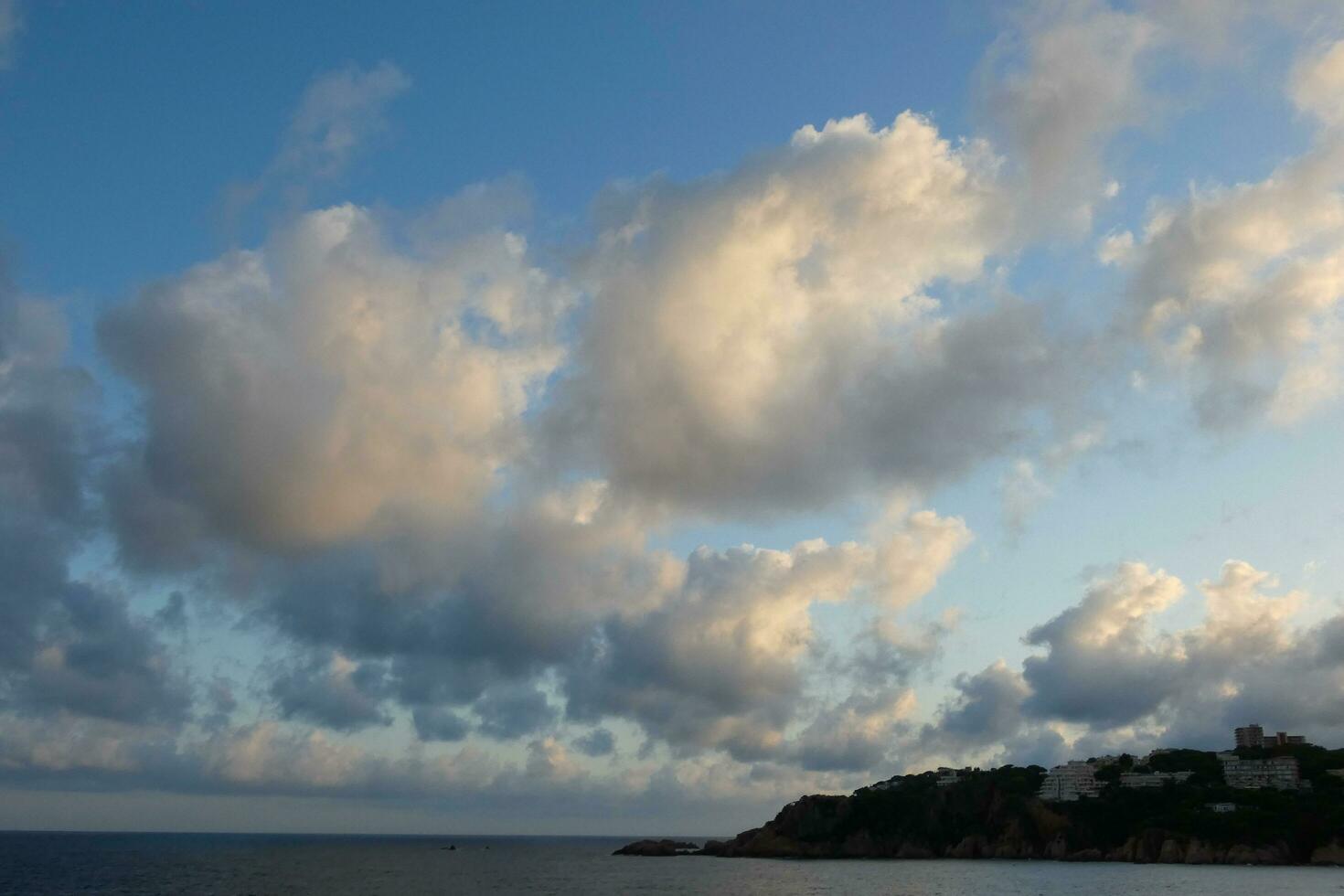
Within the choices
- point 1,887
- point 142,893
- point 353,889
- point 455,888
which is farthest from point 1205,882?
point 1,887

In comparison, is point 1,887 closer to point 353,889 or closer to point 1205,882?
point 353,889

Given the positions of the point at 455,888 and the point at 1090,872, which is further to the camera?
the point at 1090,872

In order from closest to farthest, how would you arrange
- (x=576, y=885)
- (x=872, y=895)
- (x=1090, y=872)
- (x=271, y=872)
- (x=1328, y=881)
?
(x=872, y=895) → (x=1328, y=881) → (x=576, y=885) → (x=1090, y=872) → (x=271, y=872)

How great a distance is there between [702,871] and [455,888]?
59.0 metres

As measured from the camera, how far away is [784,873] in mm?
190250

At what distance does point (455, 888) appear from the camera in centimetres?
15638

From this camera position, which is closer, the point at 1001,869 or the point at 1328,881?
the point at 1328,881

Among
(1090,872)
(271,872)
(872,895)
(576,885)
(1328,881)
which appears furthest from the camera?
(271,872)

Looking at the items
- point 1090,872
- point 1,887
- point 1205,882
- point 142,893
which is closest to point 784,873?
point 1090,872

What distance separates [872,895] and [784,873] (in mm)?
58127

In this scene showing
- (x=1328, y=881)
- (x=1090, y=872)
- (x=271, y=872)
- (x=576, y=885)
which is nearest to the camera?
(x=1328, y=881)

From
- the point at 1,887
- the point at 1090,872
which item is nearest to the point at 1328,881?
the point at 1090,872

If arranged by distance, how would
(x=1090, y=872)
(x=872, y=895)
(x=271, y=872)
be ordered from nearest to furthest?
1. (x=872, y=895)
2. (x=1090, y=872)
3. (x=271, y=872)

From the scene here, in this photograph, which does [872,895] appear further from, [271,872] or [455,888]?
[271,872]
